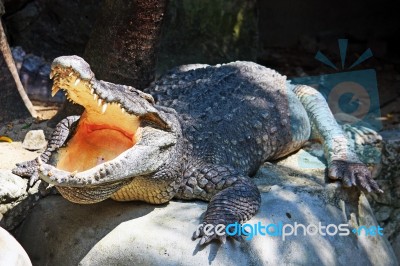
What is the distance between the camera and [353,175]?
404 cm

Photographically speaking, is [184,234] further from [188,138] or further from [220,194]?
[188,138]

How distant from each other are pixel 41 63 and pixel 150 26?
7.90ft

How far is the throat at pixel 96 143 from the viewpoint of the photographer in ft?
11.0

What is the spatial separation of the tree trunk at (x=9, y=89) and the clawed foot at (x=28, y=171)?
1.23 m

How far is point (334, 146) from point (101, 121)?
6.43ft

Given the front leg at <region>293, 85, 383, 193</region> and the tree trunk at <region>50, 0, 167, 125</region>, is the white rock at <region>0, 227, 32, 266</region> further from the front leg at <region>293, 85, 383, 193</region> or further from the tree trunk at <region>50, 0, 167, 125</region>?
the front leg at <region>293, 85, 383, 193</region>

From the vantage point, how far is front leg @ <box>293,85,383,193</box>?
13.2 ft

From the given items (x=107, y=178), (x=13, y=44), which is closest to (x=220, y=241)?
Result: (x=107, y=178)

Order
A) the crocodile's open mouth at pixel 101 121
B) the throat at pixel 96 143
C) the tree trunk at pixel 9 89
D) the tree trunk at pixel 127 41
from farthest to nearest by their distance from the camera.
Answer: the tree trunk at pixel 9 89 < the tree trunk at pixel 127 41 < the throat at pixel 96 143 < the crocodile's open mouth at pixel 101 121

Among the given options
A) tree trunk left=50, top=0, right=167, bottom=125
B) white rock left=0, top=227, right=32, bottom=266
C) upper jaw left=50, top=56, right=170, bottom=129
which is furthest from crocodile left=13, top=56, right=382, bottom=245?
white rock left=0, top=227, right=32, bottom=266

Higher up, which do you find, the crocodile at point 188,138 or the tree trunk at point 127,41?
the tree trunk at point 127,41

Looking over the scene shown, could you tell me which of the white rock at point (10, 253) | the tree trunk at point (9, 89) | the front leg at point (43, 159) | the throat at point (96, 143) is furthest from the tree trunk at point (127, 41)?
the white rock at point (10, 253)

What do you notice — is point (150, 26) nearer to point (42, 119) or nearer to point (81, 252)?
point (42, 119)

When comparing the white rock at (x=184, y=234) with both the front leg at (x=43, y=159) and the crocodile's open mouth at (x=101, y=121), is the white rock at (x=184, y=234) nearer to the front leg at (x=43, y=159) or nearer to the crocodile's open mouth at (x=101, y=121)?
the front leg at (x=43, y=159)
